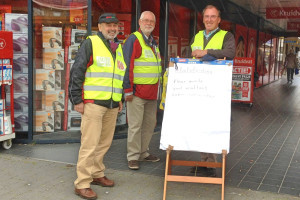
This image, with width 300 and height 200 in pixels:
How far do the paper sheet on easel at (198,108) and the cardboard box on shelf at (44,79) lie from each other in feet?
9.62

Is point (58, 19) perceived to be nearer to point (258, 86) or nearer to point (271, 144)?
point (271, 144)

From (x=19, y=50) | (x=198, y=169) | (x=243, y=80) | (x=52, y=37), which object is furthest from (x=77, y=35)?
(x=243, y=80)

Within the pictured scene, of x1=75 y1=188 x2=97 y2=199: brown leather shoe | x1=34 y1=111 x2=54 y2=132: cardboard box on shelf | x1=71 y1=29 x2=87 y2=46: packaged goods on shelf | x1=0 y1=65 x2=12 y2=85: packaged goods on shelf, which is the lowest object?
x1=75 y1=188 x2=97 y2=199: brown leather shoe

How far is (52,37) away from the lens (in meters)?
6.13

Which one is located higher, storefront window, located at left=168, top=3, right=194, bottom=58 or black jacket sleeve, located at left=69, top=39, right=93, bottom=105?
storefront window, located at left=168, top=3, right=194, bottom=58

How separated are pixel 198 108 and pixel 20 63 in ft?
11.0

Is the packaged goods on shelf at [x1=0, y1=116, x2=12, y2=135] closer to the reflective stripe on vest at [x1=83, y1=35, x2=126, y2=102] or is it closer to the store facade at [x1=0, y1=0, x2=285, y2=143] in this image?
the store facade at [x1=0, y1=0, x2=285, y2=143]

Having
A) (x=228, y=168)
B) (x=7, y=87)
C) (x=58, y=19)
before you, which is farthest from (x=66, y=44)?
(x=228, y=168)

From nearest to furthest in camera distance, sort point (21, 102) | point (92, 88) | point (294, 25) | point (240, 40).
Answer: point (92, 88) < point (21, 102) < point (240, 40) < point (294, 25)

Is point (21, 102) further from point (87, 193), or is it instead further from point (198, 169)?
point (198, 169)

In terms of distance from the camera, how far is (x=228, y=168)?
4.94 metres

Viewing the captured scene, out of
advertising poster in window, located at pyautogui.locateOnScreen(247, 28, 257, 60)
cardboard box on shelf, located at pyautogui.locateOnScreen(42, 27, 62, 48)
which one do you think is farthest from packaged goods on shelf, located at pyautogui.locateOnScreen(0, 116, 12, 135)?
advertising poster in window, located at pyautogui.locateOnScreen(247, 28, 257, 60)

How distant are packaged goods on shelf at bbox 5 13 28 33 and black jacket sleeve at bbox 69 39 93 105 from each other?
256 cm

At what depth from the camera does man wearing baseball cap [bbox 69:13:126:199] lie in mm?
3756
